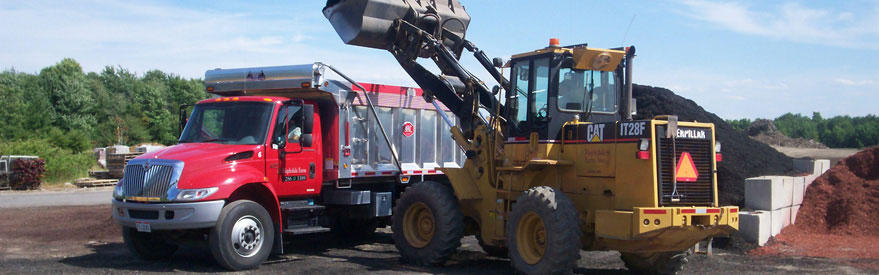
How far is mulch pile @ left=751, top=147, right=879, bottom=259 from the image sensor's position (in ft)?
38.2

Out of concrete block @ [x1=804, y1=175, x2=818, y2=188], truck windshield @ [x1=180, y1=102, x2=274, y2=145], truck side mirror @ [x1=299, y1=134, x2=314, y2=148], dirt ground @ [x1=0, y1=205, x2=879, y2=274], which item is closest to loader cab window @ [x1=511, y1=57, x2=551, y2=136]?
dirt ground @ [x1=0, y1=205, x2=879, y2=274]

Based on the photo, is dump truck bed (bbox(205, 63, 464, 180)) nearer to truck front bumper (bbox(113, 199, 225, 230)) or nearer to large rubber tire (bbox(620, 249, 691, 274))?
truck front bumper (bbox(113, 199, 225, 230))

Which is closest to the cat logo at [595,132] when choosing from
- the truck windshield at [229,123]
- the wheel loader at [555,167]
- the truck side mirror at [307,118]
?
the wheel loader at [555,167]

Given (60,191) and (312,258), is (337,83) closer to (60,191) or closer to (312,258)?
(312,258)

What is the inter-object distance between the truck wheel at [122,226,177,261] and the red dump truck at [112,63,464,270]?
0.5 inches

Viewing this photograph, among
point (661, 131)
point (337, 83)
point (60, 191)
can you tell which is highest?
point (337, 83)

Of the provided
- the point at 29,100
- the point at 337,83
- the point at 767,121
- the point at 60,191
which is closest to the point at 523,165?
the point at 337,83

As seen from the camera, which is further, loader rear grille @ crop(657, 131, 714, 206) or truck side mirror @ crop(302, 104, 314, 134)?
truck side mirror @ crop(302, 104, 314, 134)

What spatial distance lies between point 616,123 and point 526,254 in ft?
6.09

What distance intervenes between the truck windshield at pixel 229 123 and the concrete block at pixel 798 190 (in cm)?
917

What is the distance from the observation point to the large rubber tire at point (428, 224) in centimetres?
1005

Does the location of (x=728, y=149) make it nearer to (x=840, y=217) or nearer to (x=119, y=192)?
(x=840, y=217)

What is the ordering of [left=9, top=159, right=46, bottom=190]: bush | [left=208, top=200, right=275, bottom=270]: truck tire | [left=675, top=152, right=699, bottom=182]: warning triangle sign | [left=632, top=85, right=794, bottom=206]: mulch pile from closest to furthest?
[left=675, top=152, right=699, bottom=182]: warning triangle sign < [left=208, top=200, right=275, bottom=270]: truck tire < [left=632, top=85, right=794, bottom=206]: mulch pile < [left=9, top=159, right=46, bottom=190]: bush

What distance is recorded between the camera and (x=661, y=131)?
8.47 m
